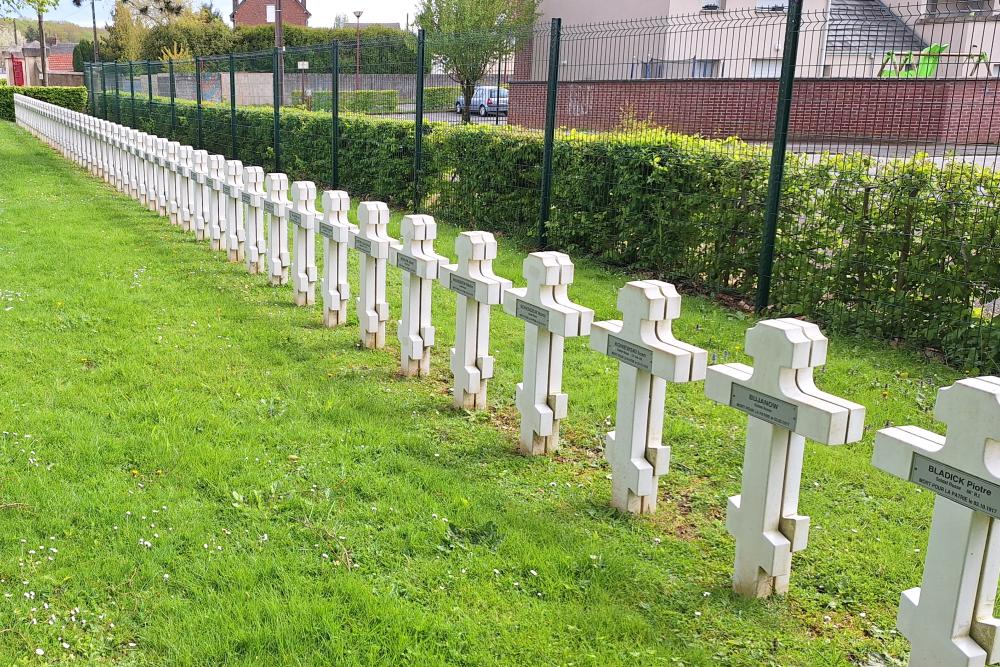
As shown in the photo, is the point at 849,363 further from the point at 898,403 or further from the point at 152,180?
the point at 152,180

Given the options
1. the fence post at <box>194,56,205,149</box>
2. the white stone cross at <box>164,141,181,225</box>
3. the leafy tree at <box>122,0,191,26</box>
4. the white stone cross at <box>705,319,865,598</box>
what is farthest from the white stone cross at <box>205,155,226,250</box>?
the leafy tree at <box>122,0,191,26</box>

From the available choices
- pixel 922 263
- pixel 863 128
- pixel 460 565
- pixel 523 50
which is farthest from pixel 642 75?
pixel 460 565

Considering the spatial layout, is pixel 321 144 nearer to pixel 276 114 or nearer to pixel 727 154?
pixel 276 114

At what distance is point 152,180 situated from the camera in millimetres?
12867

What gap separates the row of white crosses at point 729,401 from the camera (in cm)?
262

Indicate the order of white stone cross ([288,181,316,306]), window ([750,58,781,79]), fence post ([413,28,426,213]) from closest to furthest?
white stone cross ([288,181,316,306]) < window ([750,58,781,79]) < fence post ([413,28,426,213])

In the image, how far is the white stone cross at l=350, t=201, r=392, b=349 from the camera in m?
6.10

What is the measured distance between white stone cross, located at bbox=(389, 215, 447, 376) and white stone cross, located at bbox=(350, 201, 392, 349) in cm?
27

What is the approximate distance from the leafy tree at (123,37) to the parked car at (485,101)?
5897cm

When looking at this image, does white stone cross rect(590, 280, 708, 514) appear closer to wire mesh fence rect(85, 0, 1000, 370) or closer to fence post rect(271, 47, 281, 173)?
wire mesh fence rect(85, 0, 1000, 370)

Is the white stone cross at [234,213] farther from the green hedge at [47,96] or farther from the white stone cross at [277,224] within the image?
the green hedge at [47,96]

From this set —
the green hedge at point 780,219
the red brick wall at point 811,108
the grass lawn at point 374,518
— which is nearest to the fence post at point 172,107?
the green hedge at point 780,219

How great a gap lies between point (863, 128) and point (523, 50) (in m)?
5.69

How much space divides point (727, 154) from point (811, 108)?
839 millimetres
